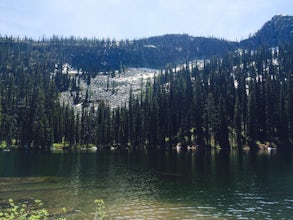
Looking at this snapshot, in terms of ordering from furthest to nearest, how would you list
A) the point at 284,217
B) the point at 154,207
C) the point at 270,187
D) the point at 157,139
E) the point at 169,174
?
the point at 157,139 → the point at 169,174 → the point at 270,187 → the point at 154,207 → the point at 284,217

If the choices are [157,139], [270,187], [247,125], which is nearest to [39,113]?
[157,139]

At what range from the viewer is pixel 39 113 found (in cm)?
19362

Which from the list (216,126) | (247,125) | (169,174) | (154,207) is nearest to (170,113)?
(216,126)

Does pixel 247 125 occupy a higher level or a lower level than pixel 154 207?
higher

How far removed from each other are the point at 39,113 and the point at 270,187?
519ft

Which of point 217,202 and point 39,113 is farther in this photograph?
point 39,113

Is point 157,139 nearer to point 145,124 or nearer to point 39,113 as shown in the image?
point 145,124

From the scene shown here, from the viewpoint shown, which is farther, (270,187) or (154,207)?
(270,187)

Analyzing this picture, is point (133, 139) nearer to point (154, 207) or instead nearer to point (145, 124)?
point (145, 124)

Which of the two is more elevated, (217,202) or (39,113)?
(39,113)

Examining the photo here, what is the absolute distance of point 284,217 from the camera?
124 feet

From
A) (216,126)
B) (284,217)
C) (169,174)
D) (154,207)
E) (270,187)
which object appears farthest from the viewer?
(216,126)

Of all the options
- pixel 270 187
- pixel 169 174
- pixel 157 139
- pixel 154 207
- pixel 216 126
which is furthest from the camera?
pixel 157 139

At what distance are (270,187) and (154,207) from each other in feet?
78.9
